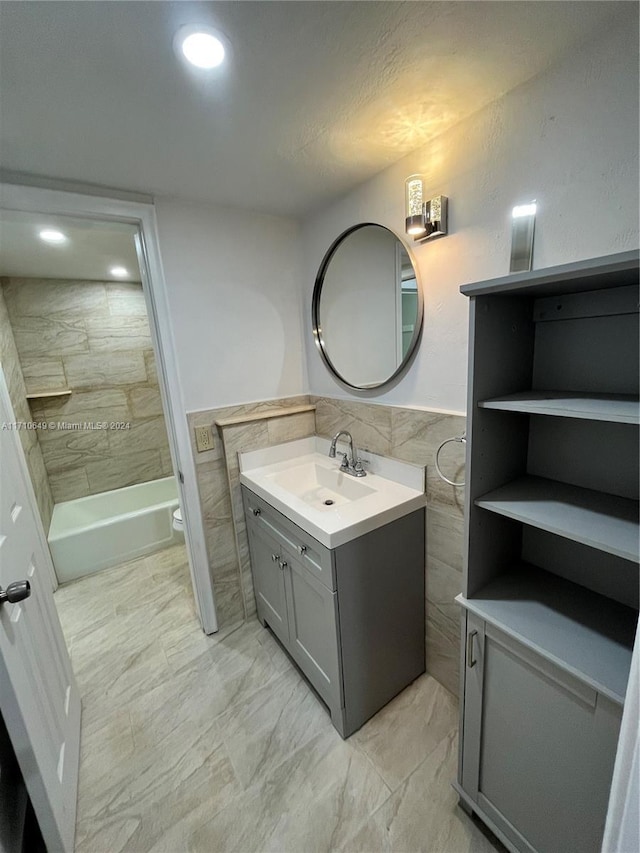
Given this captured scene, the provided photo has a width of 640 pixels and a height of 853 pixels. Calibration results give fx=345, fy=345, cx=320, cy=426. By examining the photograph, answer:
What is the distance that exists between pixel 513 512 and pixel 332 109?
1261 millimetres

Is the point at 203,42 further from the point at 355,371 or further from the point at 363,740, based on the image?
the point at 363,740

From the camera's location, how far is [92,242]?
205 centimetres

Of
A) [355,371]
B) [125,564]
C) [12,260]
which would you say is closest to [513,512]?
[355,371]

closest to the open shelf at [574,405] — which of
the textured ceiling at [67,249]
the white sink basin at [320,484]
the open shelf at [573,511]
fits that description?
the open shelf at [573,511]

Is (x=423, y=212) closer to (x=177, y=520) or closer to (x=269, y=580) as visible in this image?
(x=269, y=580)

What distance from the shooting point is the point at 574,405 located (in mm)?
797

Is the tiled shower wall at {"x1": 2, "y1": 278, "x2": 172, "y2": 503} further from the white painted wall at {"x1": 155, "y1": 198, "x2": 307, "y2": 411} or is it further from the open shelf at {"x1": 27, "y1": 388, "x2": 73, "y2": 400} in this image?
the white painted wall at {"x1": 155, "y1": 198, "x2": 307, "y2": 411}

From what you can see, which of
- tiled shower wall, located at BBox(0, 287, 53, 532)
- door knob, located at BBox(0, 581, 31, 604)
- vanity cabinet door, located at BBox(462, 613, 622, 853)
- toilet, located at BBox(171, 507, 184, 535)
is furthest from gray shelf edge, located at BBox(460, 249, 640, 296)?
tiled shower wall, located at BBox(0, 287, 53, 532)

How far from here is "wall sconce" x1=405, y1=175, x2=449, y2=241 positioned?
48.2 inches

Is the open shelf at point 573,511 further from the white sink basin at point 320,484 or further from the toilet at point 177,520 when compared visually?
the toilet at point 177,520

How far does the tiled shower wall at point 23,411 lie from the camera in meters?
2.36

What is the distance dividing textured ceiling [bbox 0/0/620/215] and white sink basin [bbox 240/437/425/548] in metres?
1.24

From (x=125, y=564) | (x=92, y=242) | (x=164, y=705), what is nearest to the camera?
(x=164, y=705)

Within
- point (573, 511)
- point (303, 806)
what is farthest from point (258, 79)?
point (303, 806)
